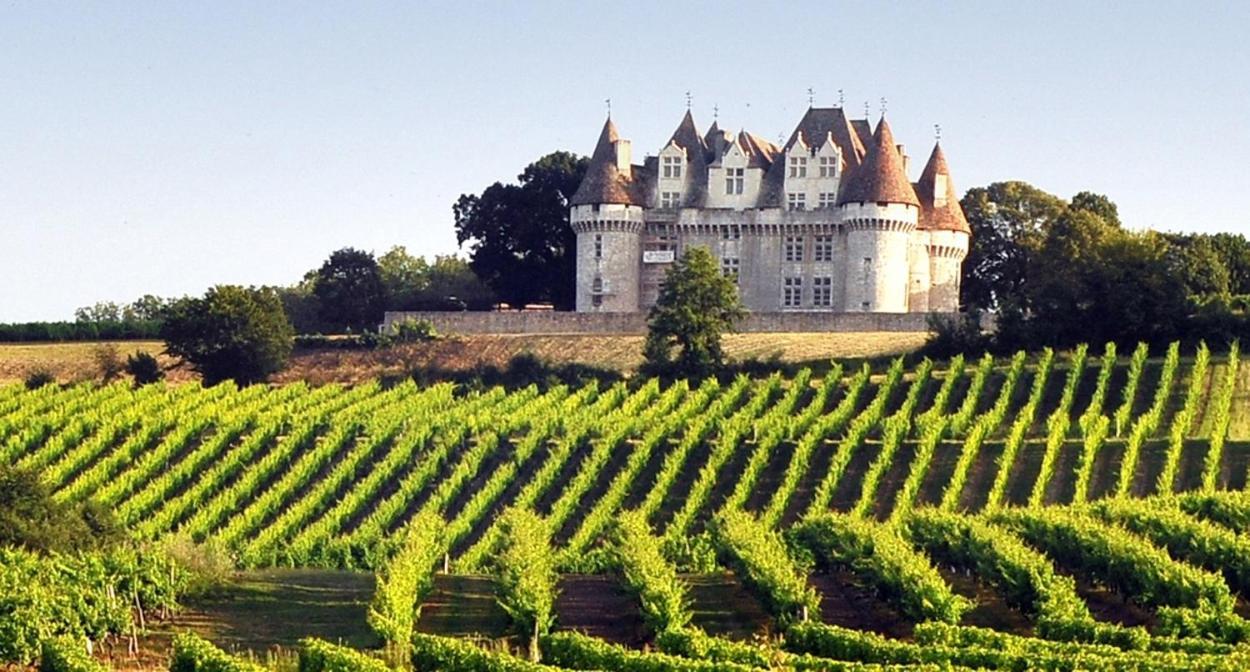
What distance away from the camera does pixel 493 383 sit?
6200 cm

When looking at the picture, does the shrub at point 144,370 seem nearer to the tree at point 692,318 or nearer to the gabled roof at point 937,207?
the tree at point 692,318

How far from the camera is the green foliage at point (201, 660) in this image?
88.6 feet

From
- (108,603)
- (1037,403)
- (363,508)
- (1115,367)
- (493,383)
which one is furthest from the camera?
(493,383)

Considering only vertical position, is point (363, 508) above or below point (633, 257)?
below

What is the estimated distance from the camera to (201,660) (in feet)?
90.5

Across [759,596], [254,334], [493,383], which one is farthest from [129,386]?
[759,596]

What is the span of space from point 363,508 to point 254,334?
18451mm

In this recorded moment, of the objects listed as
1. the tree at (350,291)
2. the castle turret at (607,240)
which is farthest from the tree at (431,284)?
the castle turret at (607,240)

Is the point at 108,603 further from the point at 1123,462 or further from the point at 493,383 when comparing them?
the point at 493,383

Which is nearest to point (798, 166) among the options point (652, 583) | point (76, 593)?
point (652, 583)

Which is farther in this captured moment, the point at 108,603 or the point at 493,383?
the point at 493,383

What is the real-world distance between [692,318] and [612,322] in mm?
7495

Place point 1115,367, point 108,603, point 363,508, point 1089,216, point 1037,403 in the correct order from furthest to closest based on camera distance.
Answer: point 1089,216 → point 1115,367 → point 1037,403 → point 363,508 → point 108,603

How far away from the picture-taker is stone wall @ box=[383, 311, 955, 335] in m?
68.1
